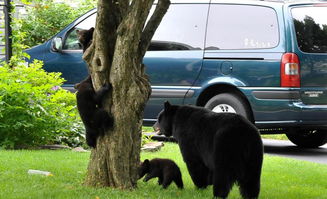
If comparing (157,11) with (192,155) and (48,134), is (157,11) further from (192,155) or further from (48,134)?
(48,134)

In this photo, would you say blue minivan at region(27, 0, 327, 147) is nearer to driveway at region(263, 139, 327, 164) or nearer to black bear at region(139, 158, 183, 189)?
driveway at region(263, 139, 327, 164)

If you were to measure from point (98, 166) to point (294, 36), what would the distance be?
5097mm

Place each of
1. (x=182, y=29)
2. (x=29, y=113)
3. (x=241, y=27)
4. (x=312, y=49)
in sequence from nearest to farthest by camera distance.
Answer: (x=29, y=113), (x=312, y=49), (x=241, y=27), (x=182, y=29)

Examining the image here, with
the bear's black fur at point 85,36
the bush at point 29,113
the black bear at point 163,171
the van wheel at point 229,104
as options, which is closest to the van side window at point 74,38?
the bush at point 29,113

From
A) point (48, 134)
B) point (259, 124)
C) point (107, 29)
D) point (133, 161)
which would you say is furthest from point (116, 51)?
point (259, 124)

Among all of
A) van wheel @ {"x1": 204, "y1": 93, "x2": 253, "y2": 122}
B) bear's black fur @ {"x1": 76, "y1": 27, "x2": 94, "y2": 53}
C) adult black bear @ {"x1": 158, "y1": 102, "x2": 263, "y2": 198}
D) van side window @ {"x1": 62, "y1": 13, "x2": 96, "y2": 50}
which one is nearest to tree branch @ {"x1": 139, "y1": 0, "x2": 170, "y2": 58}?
bear's black fur @ {"x1": 76, "y1": 27, "x2": 94, "y2": 53}

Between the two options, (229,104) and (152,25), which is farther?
(229,104)

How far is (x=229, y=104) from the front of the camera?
1117 centimetres

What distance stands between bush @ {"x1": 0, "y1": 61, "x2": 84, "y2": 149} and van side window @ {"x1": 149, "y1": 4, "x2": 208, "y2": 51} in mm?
2430

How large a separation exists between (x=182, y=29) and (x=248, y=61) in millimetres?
1551

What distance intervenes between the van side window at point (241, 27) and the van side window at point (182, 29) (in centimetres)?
18

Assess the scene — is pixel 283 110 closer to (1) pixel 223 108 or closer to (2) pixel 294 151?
(1) pixel 223 108

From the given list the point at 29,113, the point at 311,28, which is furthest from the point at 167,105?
the point at 311,28

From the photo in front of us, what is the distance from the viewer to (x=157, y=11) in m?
7.15
